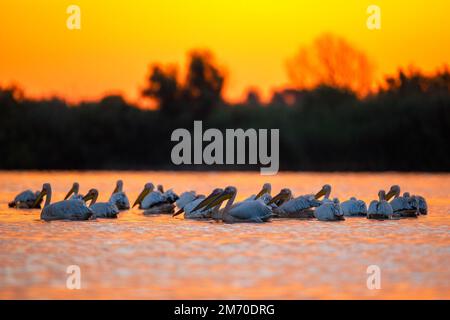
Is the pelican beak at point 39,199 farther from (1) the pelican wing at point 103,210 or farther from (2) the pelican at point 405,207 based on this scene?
(2) the pelican at point 405,207

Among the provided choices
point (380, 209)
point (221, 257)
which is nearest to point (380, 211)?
point (380, 209)

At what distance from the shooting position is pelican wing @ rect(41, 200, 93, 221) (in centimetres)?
1438

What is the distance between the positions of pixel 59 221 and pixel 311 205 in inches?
140

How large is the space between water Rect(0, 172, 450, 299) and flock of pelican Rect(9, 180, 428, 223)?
250 mm

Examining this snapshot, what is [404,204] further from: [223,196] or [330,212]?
[223,196]

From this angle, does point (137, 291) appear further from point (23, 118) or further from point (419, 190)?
point (23, 118)

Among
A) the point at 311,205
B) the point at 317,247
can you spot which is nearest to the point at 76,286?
the point at 317,247

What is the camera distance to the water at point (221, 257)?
351 inches

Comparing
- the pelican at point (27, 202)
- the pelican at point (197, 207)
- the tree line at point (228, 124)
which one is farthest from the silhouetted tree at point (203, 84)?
the pelican at point (197, 207)

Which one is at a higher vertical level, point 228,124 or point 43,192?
point 228,124

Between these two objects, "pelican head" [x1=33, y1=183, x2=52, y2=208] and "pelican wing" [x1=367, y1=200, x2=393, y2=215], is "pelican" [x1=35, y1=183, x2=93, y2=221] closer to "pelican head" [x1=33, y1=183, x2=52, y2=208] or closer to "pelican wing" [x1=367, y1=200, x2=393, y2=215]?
"pelican head" [x1=33, y1=183, x2=52, y2=208]

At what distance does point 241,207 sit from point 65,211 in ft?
7.76

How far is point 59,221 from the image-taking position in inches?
564

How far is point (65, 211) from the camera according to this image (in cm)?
1441
